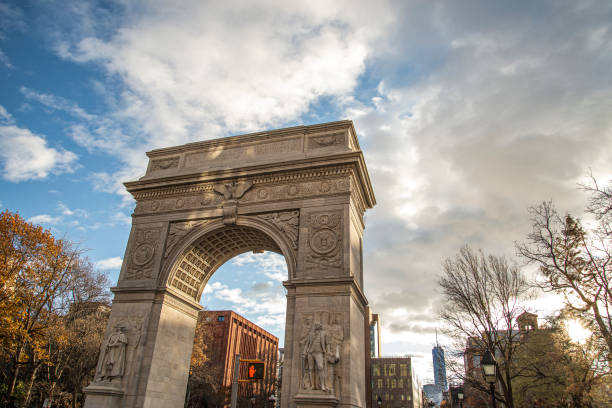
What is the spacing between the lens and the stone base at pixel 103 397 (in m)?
16.9

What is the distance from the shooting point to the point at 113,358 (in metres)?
17.8

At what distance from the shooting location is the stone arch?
62.8 feet

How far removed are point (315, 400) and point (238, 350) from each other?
61602 millimetres

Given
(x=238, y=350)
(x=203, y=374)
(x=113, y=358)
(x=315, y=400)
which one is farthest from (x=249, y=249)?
A: (x=238, y=350)

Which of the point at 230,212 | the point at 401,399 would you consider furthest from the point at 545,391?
the point at 401,399

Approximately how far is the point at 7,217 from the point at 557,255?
26.3m

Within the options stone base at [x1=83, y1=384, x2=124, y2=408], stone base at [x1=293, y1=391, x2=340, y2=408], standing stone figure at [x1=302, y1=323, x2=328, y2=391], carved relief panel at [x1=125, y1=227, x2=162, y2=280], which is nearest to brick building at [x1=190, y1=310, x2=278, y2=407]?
carved relief panel at [x1=125, y1=227, x2=162, y2=280]

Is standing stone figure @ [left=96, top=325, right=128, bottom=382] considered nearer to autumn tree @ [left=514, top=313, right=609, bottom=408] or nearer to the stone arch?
the stone arch

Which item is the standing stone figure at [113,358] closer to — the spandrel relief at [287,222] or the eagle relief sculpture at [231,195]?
the eagle relief sculpture at [231,195]

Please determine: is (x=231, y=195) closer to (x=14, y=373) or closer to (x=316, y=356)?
(x=316, y=356)

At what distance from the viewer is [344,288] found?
16.6 metres

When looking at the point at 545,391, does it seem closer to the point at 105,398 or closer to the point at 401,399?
the point at 105,398

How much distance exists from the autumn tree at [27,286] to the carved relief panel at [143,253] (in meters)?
5.19

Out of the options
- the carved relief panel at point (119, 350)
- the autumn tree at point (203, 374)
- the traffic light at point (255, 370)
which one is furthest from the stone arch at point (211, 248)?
the autumn tree at point (203, 374)
